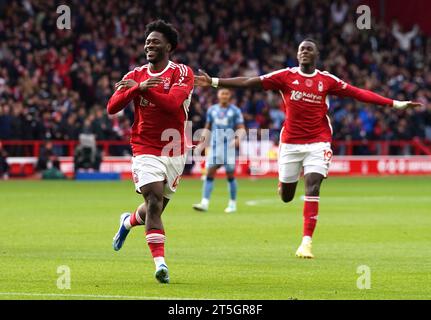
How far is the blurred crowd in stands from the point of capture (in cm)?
3569

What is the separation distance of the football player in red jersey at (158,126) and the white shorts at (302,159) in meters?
3.33

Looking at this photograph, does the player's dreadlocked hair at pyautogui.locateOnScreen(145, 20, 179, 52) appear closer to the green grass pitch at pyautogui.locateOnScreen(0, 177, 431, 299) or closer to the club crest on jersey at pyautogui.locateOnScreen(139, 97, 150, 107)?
the club crest on jersey at pyautogui.locateOnScreen(139, 97, 150, 107)

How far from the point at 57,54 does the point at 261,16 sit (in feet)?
35.9

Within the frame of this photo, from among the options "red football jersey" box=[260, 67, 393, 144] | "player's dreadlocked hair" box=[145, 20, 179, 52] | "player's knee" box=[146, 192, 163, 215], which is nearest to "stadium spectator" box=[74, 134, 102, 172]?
"red football jersey" box=[260, 67, 393, 144]

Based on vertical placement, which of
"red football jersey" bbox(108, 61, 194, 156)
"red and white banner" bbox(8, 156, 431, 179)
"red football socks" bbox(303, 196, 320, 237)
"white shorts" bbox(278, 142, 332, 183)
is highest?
"red football jersey" bbox(108, 61, 194, 156)

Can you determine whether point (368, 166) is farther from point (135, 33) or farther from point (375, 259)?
point (375, 259)

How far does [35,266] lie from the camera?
1234cm

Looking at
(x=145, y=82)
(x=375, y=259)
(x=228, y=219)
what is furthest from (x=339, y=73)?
(x=145, y=82)

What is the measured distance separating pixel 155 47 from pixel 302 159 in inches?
158

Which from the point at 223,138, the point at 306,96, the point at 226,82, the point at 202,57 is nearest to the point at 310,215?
the point at 306,96

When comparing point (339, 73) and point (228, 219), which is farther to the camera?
Result: point (339, 73)

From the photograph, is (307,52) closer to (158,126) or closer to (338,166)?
(158,126)

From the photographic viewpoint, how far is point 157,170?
11219mm
